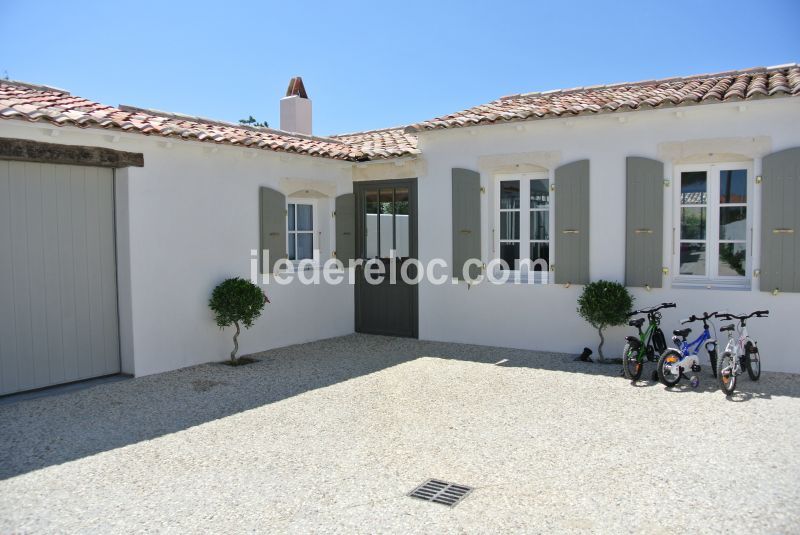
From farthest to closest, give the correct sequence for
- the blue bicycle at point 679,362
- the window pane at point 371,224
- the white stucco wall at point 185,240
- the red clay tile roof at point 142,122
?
the window pane at point 371,224 < the white stucco wall at point 185,240 < the blue bicycle at point 679,362 < the red clay tile roof at point 142,122

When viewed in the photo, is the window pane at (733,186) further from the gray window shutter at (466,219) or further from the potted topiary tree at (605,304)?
the gray window shutter at (466,219)

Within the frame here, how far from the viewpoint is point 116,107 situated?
795 cm

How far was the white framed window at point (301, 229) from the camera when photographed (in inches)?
380

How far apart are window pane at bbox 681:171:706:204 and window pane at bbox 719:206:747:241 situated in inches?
11.6

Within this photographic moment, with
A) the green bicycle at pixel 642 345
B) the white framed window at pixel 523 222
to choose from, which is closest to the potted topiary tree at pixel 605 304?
the green bicycle at pixel 642 345

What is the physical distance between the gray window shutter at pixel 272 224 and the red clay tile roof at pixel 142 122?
2.30 feet

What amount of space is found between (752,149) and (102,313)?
25.6 ft

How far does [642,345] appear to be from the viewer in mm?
7074

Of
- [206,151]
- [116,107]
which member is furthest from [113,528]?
[116,107]

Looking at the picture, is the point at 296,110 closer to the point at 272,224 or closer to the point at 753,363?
the point at 272,224

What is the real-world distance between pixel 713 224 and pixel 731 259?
0.49 meters

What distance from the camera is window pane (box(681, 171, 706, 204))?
308 inches

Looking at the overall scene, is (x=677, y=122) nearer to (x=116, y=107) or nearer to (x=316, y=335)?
(x=316, y=335)

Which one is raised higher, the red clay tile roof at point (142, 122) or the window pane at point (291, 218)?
the red clay tile roof at point (142, 122)
